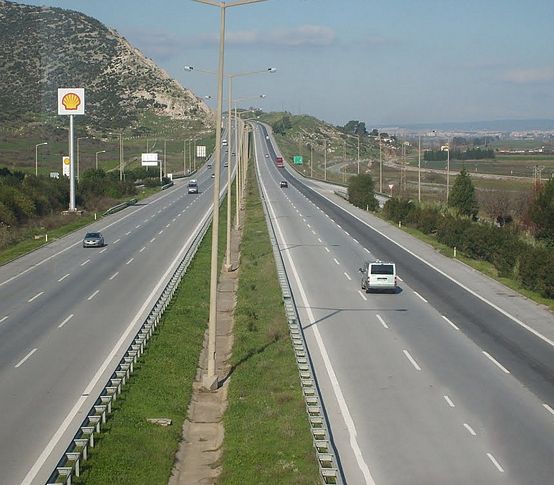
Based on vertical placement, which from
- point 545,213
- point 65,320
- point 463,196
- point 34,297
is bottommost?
point 34,297

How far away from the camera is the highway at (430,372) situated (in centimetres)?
1772

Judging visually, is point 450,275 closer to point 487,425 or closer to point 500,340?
point 500,340

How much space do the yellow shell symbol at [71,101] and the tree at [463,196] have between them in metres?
31.8

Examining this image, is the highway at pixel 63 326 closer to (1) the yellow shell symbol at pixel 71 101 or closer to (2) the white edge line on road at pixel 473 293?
(2) the white edge line on road at pixel 473 293

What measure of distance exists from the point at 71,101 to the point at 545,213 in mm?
44836

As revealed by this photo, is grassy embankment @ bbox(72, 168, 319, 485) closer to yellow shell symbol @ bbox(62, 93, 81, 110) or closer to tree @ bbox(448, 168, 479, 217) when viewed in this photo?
tree @ bbox(448, 168, 479, 217)

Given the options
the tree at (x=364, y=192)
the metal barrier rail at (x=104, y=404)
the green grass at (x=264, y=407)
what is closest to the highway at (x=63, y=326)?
the metal barrier rail at (x=104, y=404)

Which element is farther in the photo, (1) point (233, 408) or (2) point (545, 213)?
(2) point (545, 213)

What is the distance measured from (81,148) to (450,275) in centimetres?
12211

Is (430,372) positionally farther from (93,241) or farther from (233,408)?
(93,241)

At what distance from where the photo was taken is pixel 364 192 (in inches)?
3430

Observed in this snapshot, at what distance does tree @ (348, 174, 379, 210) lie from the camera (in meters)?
86.5

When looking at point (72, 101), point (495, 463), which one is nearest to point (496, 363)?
point (495, 463)

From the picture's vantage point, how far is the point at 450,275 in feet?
148
